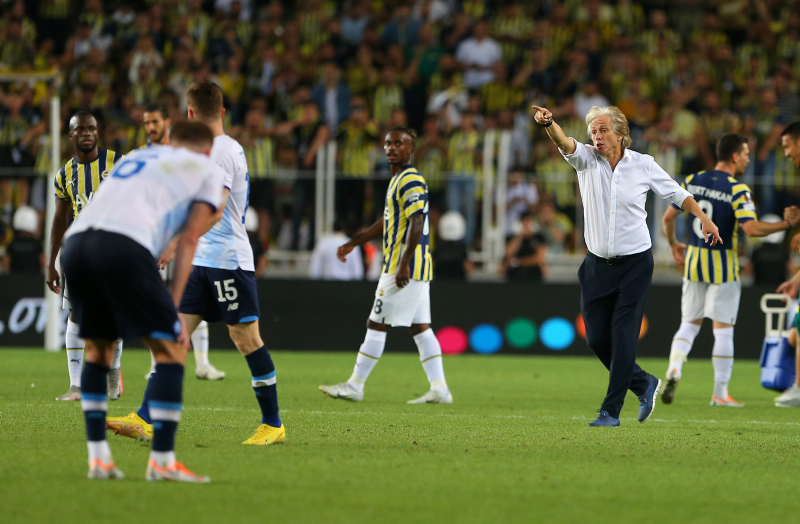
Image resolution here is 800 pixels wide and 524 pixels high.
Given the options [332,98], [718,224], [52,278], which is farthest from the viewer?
[332,98]

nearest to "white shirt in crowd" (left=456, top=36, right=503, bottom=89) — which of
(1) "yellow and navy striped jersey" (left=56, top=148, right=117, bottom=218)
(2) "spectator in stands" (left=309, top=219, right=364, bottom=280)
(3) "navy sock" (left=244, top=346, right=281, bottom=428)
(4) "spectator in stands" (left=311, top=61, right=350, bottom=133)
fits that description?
(4) "spectator in stands" (left=311, top=61, right=350, bottom=133)

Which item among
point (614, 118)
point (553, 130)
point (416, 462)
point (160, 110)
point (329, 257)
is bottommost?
point (416, 462)

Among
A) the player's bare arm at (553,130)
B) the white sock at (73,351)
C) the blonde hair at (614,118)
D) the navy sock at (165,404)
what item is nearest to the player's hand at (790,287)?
the blonde hair at (614,118)

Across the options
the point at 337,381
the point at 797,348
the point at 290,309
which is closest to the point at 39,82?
the point at 290,309

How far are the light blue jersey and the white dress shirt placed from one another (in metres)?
2.36

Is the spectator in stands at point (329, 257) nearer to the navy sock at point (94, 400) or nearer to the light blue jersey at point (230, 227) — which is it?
the light blue jersey at point (230, 227)

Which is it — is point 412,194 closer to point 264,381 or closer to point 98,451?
point 264,381

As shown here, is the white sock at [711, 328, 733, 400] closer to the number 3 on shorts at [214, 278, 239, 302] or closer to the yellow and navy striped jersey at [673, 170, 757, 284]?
the yellow and navy striped jersey at [673, 170, 757, 284]

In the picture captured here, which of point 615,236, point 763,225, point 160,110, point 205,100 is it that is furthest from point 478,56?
point 205,100

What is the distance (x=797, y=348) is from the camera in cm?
930

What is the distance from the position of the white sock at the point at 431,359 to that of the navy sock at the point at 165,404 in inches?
172

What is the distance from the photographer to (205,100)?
232 inches

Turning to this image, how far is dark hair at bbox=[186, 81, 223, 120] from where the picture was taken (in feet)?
19.3

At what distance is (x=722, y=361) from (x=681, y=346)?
0.40 meters
